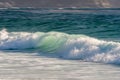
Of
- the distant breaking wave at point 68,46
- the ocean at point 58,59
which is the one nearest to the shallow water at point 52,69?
the ocean at point 58,59

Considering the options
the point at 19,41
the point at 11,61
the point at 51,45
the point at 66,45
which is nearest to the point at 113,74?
the point at 11,61

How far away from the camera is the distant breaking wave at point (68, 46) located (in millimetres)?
12281

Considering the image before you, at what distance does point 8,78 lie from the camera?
1027 centimetres

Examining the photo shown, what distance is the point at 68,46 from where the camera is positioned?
13.7 meters

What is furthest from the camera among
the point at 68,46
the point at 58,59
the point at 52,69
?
the point at 68,46

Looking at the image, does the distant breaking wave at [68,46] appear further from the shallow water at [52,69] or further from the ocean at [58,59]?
the shallow water at [52,69]

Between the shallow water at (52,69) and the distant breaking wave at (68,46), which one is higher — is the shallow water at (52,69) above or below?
below

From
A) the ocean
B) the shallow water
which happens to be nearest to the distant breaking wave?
the ocean

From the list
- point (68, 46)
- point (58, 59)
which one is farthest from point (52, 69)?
point (68, 46)

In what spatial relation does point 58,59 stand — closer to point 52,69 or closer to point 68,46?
point 68,46

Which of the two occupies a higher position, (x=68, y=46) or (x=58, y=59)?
(x=68, y=46)

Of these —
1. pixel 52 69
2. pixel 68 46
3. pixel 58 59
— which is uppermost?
pixel 68 46

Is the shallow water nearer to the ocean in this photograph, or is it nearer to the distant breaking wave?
the ocean

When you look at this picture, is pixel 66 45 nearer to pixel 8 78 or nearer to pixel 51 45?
pixel 51 45
